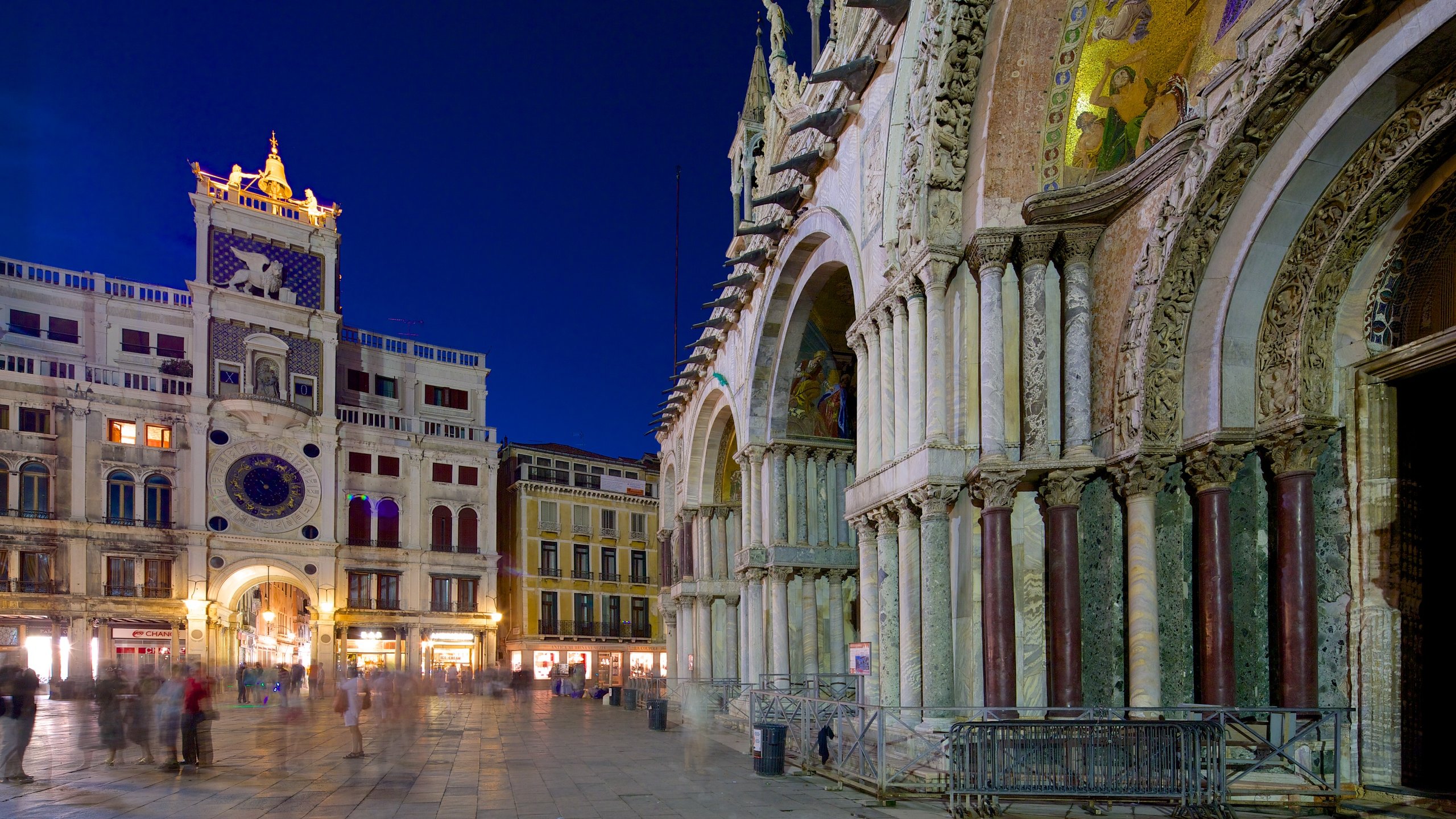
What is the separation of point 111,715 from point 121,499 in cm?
3403

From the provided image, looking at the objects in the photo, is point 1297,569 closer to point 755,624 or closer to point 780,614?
point 780,614

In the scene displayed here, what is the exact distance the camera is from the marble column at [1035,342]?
1373 cm

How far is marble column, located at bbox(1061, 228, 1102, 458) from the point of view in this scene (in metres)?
13.7

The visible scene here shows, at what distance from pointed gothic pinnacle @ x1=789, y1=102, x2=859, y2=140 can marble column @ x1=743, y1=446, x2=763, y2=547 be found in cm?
855

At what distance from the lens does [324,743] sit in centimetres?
2019

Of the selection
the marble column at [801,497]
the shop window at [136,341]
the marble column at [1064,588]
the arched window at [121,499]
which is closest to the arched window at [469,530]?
the arched window at [121,499]

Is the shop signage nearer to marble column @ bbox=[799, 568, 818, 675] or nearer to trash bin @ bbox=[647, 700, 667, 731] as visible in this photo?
trash bin @ bbox=[647, 700, 667, 731]

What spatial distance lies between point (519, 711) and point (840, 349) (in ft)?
50.2

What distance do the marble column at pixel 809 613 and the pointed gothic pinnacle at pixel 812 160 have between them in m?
9.08

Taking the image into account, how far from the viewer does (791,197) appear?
876 inches

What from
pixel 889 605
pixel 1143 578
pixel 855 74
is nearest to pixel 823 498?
pixel 889 605

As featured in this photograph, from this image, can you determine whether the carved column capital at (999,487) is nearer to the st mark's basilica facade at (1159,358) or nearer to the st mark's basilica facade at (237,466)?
the st mark's basilica facade at (1159,358)

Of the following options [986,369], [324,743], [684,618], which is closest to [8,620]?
[684,618]

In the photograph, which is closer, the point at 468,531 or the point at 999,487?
the point at 999,487
